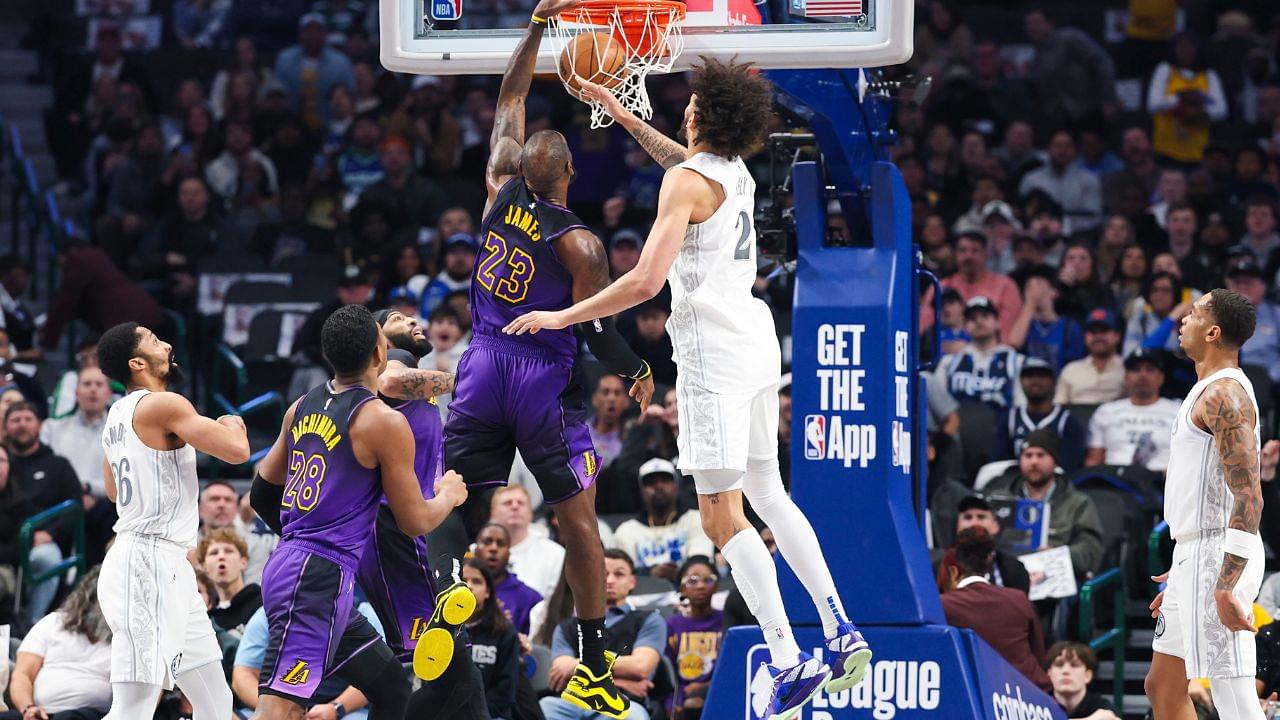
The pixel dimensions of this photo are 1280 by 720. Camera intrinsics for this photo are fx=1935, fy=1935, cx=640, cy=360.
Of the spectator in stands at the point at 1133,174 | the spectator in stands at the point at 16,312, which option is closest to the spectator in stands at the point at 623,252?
the spectator in stands at the point at 1133,174

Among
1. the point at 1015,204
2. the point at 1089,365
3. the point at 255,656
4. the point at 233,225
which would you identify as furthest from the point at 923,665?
the point at 233,225

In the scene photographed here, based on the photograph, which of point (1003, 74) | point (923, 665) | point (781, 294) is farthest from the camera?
point (1003, 74)

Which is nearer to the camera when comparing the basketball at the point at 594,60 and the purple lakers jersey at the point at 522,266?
the purple lakers jersey at the point at 522,266

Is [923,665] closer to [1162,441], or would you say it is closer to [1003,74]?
[1162,441]

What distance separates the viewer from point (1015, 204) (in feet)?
56.8

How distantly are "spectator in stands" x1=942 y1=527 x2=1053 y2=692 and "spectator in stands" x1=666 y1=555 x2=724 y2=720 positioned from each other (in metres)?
1.51


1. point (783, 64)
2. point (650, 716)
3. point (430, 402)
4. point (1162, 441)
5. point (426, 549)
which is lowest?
point (650, 716)

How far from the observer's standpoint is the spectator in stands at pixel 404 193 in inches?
701

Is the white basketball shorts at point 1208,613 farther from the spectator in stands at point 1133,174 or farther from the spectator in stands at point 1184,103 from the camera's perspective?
the spectator in stands at point 1184,103

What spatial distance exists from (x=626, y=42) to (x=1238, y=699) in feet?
12.6

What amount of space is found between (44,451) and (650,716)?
504cm

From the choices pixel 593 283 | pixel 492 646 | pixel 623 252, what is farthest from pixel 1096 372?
pixel 593 283

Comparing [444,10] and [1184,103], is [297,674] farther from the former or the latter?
[1184,103]

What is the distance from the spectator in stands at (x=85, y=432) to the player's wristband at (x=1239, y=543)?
8997 mm
